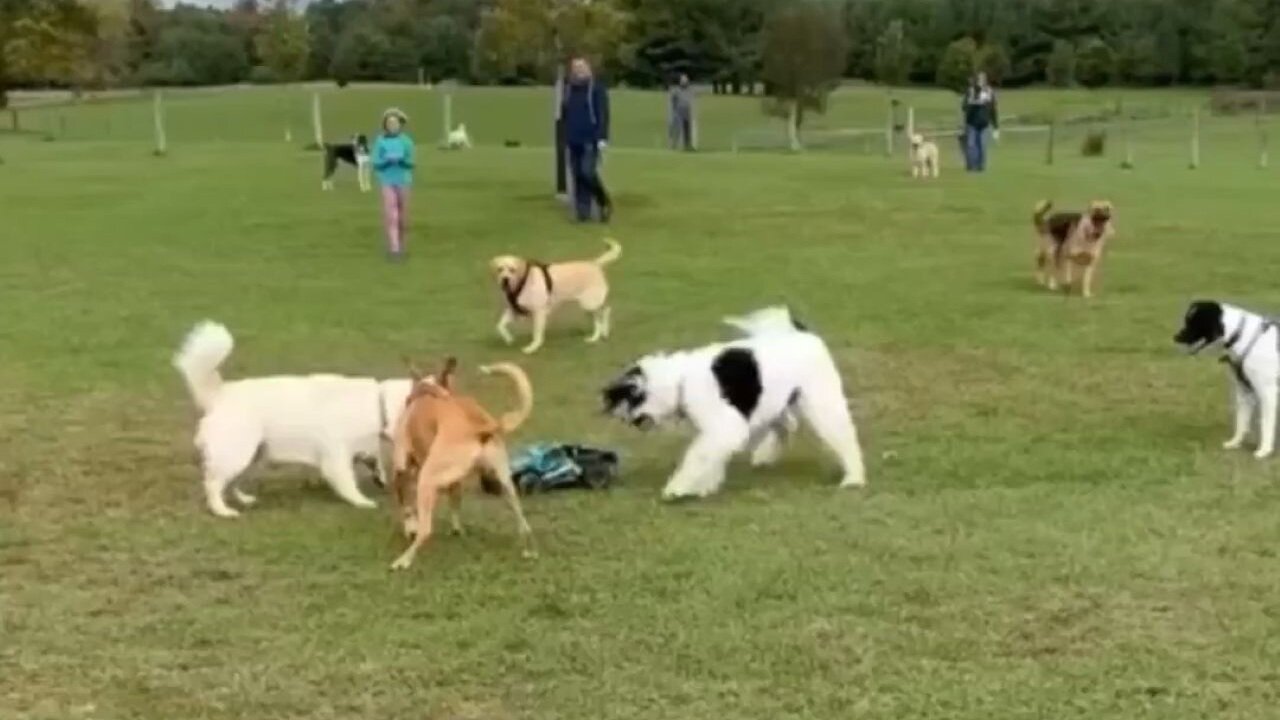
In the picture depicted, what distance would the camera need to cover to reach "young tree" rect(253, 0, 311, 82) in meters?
73.6

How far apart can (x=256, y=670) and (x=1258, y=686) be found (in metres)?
3.39

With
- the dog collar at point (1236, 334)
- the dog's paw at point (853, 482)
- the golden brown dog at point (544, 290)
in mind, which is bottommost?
the dog's paw at point (853, 482)

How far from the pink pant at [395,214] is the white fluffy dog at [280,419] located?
10.9m

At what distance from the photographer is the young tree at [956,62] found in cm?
8219

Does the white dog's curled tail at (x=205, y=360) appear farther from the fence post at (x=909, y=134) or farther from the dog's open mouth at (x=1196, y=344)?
the fence post at (x=909, y=134)

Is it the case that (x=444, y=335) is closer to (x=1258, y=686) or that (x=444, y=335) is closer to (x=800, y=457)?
(x=800, y=457)

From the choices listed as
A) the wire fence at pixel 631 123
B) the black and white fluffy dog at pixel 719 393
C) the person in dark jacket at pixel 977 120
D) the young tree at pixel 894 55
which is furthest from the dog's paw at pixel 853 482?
the young tree at pixel 894 55

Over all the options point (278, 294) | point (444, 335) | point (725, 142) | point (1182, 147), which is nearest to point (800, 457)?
point (444, 335)

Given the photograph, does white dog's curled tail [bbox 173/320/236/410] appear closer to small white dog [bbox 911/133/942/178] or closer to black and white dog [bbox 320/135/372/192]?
black and white dog [bbox 320/135/372/192]

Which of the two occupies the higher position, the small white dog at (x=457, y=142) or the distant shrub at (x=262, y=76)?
the small white dog at (x=457, y=142)

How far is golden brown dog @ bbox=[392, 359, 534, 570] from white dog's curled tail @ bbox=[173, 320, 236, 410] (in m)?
1.07

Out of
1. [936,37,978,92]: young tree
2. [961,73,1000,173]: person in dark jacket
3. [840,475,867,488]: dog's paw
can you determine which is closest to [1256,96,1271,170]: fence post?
[961,73,1000,173]: person in dark jacket

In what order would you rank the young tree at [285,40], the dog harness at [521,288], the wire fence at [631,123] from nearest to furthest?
the dog harness at [521,288], the wire fence at [631,123], the young tree at [285,40]

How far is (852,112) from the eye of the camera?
7475 cm
